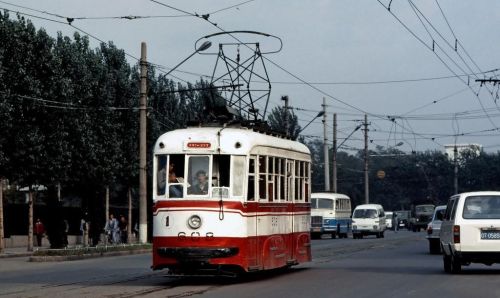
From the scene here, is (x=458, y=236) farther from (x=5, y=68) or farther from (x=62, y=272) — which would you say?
(x=5, y=68)

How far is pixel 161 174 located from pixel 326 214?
44752mm

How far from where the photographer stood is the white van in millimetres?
68875

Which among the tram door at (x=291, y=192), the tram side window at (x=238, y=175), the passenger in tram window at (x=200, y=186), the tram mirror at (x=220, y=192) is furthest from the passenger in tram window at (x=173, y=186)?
the tram door at (x=291, y=192)

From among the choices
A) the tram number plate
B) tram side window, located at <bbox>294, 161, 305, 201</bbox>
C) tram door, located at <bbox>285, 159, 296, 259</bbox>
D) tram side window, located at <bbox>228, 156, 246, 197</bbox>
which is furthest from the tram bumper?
the tram number plate

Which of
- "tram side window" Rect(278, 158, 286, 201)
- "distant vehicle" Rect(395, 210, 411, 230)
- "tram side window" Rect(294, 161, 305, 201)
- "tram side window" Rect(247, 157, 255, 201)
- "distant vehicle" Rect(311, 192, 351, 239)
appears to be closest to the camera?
"tram side window" Rect(247, 157, 255, 201)

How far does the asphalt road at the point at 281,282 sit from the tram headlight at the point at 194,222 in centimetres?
107

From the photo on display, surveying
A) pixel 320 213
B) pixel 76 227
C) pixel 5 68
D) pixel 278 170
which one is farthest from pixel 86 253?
pixel 320 213

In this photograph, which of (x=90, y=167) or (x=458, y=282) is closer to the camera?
(x=458, y=282)

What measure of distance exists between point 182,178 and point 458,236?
5758 mm

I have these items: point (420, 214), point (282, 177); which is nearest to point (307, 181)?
point (282, 177)

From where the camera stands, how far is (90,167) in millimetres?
47156

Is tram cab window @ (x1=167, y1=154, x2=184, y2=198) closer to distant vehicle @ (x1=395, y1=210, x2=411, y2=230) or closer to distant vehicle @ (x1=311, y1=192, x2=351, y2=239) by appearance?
distant vehicle @ (x1=311, y1=192, x2=351, y2=239)

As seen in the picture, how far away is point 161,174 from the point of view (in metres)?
20.7

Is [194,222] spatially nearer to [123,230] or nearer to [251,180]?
[251,180]
